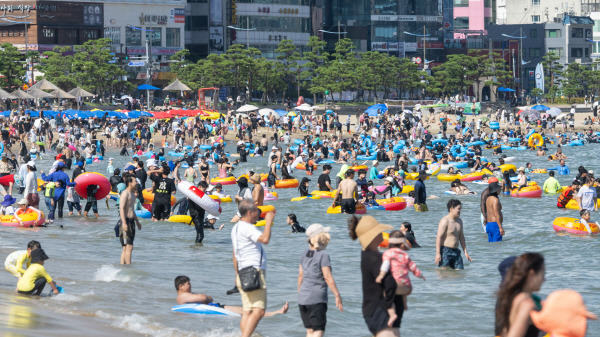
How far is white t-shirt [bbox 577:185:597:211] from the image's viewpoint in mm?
22156

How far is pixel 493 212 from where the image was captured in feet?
56.5

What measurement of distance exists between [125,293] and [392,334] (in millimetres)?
6987

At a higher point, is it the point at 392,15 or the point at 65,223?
the point at 392,15

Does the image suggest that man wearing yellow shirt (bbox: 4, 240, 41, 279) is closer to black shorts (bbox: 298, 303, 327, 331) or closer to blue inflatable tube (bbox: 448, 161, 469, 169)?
black shorts (bbox: 298, 303, 327, 331)

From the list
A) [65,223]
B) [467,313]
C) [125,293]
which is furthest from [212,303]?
[65,223]

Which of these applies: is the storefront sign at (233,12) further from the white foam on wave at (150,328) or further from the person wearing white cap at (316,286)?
the person wearing white cap at (316,286)

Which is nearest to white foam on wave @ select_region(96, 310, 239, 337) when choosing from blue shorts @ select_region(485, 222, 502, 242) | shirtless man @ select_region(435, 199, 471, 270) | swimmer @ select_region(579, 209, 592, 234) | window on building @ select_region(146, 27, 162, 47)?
shirtless man @ select_region(435, 199, 471, 270)

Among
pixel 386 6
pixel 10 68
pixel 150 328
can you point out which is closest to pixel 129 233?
pixel 150 328

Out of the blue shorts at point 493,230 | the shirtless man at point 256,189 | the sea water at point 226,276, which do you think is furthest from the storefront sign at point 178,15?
the blue shorts at point 493,230

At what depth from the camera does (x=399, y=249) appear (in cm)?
836

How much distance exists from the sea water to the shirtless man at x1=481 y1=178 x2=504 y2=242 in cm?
73

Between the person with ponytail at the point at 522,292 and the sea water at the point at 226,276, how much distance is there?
5.55m

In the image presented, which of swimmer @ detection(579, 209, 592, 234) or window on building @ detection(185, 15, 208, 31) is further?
window on building @ detection(185, 15, 208, 31)

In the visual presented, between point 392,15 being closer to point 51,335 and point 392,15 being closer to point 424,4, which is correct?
point 424,4
